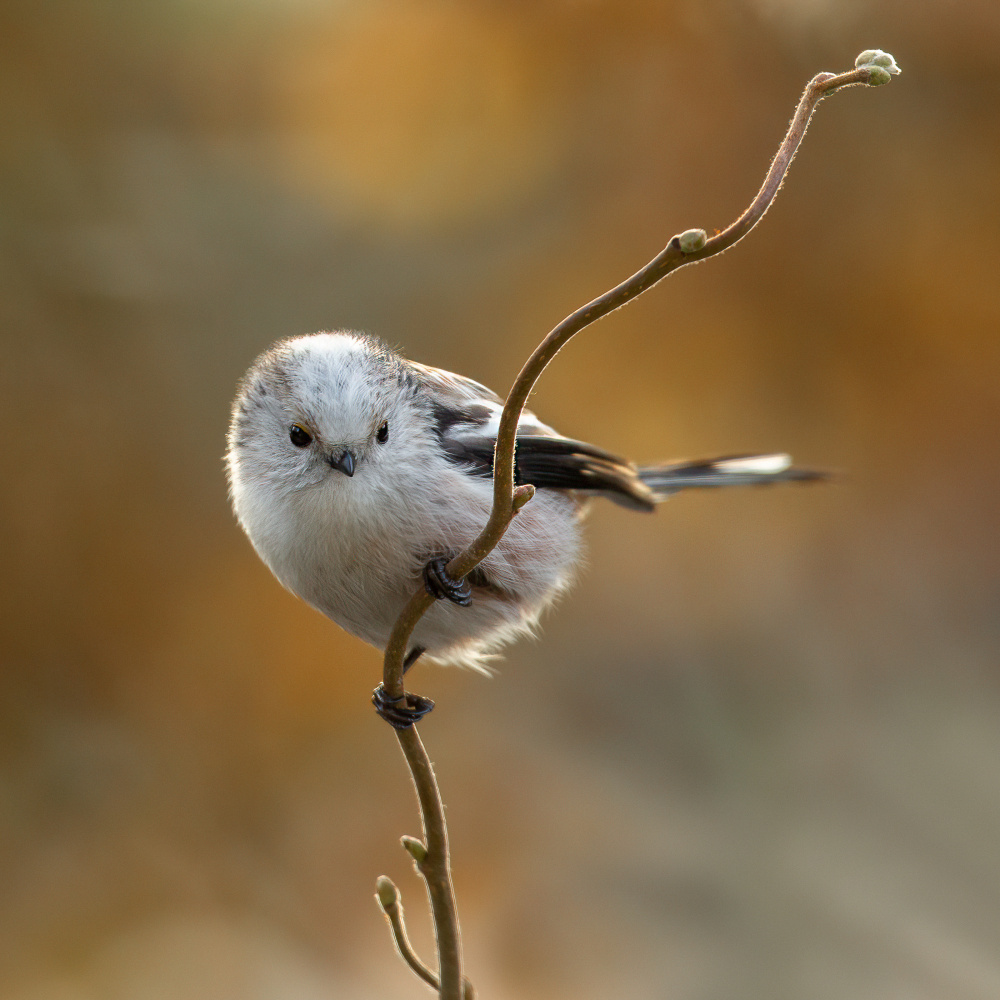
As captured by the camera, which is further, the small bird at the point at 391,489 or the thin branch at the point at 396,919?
the small bird at the point at 391,489

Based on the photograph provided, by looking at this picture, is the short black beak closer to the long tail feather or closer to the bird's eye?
the bird's eye

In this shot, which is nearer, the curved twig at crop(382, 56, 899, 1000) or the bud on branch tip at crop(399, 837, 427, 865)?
the curved twig at crop(382, 56, 899, 1000)

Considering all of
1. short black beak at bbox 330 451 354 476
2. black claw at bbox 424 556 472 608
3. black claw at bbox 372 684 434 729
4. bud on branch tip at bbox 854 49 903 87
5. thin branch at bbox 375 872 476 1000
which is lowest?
thin branch at bbox 375 872 476 1000

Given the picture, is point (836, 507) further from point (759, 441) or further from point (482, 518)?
point (482, 518)


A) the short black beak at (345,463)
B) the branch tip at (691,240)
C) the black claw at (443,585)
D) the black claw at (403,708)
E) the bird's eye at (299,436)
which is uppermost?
the branch tip at (691,240)

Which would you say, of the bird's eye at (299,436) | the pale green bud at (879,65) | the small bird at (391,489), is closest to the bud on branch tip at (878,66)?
the pale green bud at (879,65)

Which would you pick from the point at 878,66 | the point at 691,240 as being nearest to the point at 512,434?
the point at 691,240

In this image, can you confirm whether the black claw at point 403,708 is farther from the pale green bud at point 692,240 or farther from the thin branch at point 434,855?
the pale green bud at point 692,240

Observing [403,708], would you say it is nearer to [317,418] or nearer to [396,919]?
[396,919]

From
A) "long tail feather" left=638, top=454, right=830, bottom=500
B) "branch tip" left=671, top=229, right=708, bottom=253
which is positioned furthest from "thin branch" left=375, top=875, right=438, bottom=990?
"long tail feather" left=638, top=454, right=830, bottom=500
